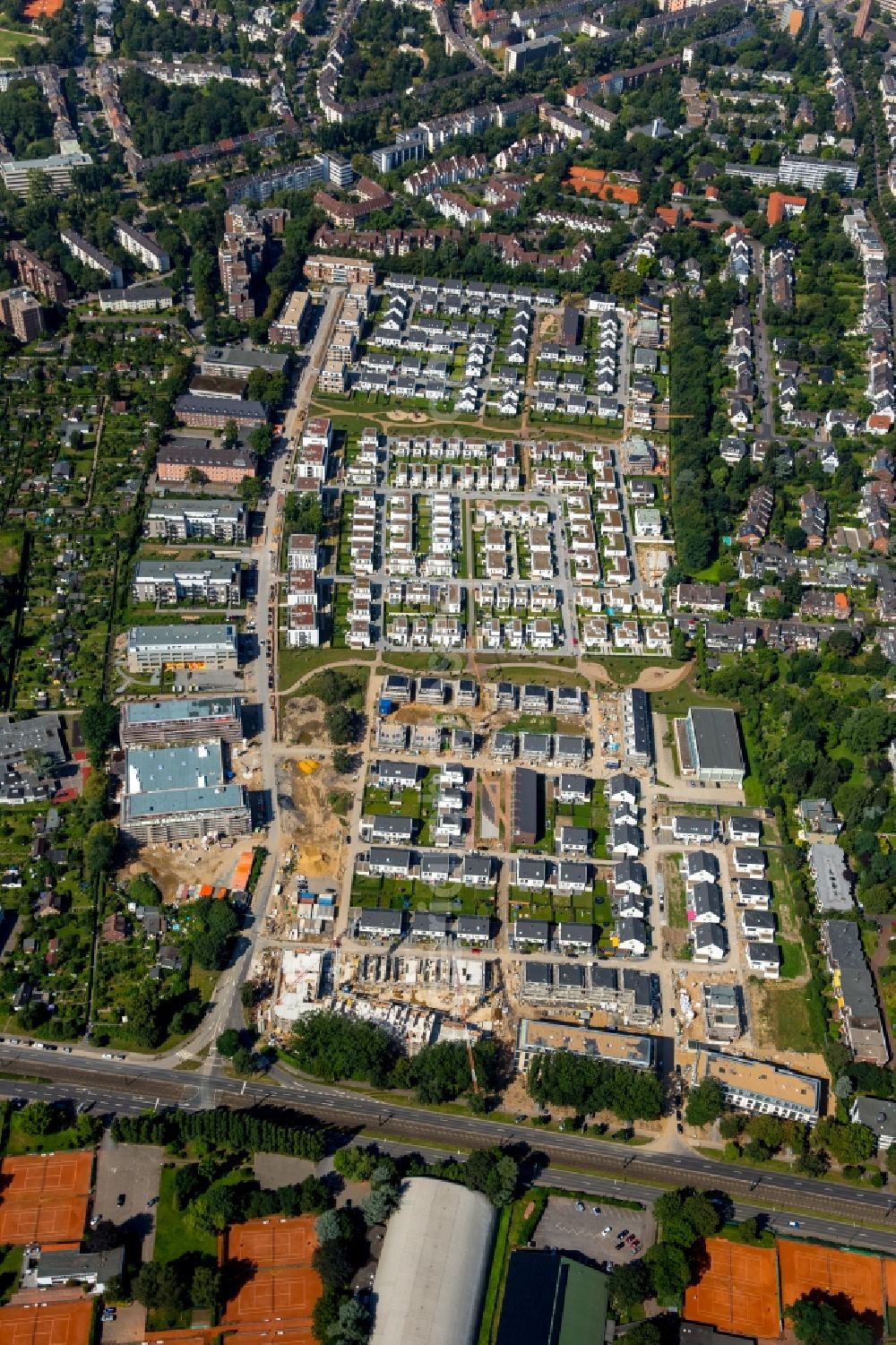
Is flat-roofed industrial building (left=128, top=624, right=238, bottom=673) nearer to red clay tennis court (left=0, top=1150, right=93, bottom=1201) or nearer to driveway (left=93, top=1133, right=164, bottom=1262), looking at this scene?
driveway (left=93, top=1133, right=164, bottom=1262)

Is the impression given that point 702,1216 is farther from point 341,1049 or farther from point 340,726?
point 340,726

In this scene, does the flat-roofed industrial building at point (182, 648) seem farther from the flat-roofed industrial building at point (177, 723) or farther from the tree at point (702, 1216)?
the tree at point (702, 1216)

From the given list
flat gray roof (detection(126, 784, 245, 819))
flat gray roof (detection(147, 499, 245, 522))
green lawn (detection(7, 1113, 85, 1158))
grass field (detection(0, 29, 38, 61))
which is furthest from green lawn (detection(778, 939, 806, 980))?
grass field (detection(0, 29, 38, 61))

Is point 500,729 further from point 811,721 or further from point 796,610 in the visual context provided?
point 796,610

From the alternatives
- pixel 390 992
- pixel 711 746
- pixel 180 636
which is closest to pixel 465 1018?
pixel 390 992

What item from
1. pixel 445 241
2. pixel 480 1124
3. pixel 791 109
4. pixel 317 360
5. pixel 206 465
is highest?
pixel 791 109

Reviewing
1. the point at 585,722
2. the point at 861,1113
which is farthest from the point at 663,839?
the point at 861,1113
